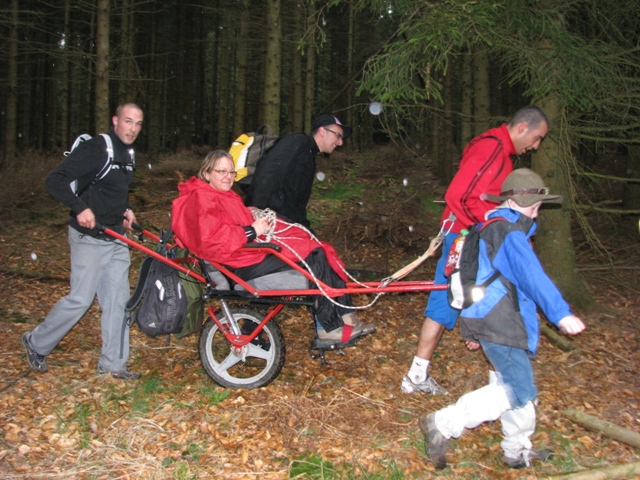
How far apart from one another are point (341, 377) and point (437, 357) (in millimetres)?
1080

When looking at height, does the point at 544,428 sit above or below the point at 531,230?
below

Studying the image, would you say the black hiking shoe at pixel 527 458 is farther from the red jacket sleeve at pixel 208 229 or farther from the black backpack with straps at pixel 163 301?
the black backpack with straps at pixel 163 301

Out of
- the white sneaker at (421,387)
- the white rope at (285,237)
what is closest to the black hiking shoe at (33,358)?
the white rope at (285,237)

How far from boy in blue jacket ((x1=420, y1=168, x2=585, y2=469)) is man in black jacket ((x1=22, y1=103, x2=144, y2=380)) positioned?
2.77 m

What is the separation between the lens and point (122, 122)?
449 centimetres

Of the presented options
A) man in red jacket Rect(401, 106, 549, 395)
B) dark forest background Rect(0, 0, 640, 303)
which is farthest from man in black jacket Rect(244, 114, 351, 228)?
man in red jacket Rect(401, 106, 549, 395)

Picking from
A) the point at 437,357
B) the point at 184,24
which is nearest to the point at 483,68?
the point at 437,357

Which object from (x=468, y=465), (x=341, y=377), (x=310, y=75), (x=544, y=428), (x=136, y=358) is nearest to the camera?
(x=468, y=465)

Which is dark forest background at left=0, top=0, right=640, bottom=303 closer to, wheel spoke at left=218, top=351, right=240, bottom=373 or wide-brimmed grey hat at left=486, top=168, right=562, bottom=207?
wide-brimmed grey hat at left=486, top=168, right=562, bottom=207

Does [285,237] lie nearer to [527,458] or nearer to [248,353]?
[248,353]

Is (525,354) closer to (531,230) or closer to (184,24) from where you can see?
(531,230)

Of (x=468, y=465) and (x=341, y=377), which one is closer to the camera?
(x=468, y=465)

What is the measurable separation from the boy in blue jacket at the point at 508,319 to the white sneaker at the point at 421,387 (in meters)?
1.02

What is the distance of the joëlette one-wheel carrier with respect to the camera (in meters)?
4.28
